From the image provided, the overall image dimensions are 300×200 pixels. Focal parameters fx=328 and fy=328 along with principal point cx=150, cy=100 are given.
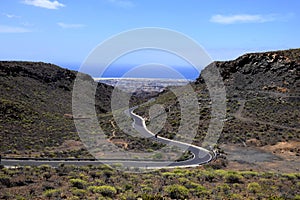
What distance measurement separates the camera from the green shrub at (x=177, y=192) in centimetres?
1435

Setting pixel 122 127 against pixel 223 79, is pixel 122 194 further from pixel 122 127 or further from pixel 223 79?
pixel 223 79

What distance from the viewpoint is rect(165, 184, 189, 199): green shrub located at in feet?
47.1

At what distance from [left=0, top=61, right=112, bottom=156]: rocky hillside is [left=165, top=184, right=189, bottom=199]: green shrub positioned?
15.7 meters

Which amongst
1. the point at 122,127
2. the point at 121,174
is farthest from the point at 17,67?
the point at 121,174

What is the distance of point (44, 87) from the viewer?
74750 millimetres

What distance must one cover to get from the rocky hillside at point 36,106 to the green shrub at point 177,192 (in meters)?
15.7

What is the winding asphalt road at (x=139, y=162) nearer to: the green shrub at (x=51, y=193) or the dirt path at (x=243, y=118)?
the green shrub at (x=51, y=193)

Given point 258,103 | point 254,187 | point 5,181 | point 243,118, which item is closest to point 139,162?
point 254,187

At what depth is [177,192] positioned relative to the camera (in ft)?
47.8

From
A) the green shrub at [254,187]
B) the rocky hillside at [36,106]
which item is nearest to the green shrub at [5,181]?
the green shrub at [254,187]

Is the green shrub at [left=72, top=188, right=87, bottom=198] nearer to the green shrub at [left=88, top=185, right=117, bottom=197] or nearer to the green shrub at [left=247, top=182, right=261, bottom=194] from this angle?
the green shrub at [left=88, top=185, right=117, bottom=197]

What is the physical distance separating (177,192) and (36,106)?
154 feet

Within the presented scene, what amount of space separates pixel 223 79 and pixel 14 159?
50.7 m

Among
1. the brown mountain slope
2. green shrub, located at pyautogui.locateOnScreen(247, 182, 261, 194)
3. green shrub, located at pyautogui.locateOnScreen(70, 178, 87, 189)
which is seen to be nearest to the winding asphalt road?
the brown mountain slope
